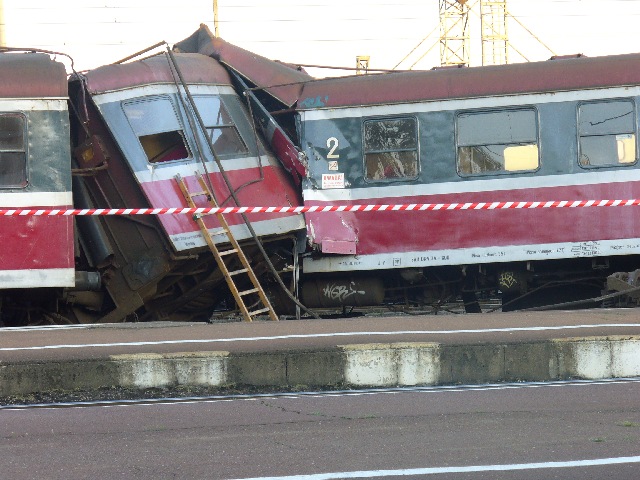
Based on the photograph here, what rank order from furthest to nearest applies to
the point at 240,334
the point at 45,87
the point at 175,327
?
the point at 45,87 → the point at 175,327 → the point at 240,334

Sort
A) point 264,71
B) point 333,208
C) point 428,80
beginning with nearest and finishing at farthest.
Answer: point 333,208, point 428,80, point 264,71

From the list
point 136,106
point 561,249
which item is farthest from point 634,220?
point 136,106

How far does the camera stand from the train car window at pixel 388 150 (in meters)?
15.2

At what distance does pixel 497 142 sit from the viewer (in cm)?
1496

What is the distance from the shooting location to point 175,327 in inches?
469

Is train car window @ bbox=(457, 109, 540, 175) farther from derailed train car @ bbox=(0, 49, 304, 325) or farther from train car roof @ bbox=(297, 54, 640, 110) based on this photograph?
derailed train car @ bbox=(0, 49, 304, 325)

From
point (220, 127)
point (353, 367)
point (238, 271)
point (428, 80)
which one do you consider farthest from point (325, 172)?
point (353, 367)

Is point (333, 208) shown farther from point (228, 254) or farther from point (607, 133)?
point (607, 133)

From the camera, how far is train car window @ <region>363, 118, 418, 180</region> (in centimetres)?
1520

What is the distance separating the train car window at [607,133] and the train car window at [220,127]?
4.88 metres

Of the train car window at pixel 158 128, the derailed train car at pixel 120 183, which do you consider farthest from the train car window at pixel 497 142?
the train car window at pixel 158 128

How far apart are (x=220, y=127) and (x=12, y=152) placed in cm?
296

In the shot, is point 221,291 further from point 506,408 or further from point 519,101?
point 506,408

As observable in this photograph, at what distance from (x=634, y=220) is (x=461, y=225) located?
8.04 ft
